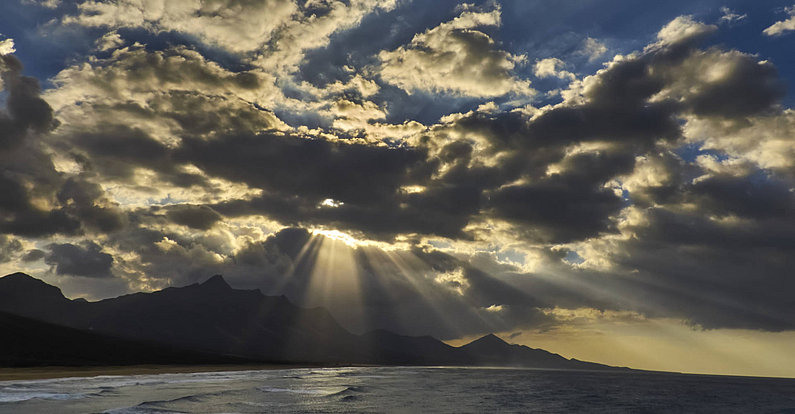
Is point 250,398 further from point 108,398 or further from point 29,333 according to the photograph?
point 29,333

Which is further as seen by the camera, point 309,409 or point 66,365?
point 66,365

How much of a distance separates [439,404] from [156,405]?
109 feet

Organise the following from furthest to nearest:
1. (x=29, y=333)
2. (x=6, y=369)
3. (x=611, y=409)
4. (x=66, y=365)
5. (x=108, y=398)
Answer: (x=29, y=333)
(x=66, y=365)
(x=6, y=369)
(x=611, y=409)
(x=108, y=398)

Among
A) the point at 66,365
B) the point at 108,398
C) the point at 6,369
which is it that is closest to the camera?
the point at 108,398

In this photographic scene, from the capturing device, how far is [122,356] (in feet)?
650

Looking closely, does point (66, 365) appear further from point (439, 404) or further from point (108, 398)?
point (439, 404)

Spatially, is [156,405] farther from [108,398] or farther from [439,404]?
[439,404]

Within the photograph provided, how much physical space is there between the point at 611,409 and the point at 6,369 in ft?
485

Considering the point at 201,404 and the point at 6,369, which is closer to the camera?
the point at 201,404

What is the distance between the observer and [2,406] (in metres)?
46.2

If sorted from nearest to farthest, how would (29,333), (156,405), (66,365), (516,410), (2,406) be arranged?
(2,406)
(156,405)
(516,410)
(66,365)
(29,333)

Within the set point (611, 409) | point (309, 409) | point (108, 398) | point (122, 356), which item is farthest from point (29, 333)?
point (611, 409)

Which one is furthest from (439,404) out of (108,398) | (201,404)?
(108,398)

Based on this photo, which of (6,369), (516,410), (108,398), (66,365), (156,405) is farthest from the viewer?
(66,365)
